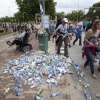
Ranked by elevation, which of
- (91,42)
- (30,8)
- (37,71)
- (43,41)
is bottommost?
(37,71)

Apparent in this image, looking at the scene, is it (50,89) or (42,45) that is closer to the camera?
(50,89)

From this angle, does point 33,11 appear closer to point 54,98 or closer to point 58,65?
point 58,65

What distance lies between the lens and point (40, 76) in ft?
20.0

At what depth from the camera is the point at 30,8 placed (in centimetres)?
3675

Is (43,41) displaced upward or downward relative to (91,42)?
downward

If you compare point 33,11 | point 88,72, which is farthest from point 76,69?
point 33,11

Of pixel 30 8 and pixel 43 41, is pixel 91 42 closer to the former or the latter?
pixel 43 41

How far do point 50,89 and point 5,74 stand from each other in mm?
2014

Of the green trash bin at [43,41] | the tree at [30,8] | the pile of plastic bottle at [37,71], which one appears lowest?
the pile of plastic bottle at [37,71]

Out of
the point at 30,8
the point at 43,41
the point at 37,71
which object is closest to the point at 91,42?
the point at 37,71

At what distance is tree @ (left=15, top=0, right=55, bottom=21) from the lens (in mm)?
36375

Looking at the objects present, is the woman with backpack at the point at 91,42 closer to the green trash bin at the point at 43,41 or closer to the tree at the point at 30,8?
the green trash bin at the point at 43,41

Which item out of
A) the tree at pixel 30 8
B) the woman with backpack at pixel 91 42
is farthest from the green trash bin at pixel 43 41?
the tree at pixel 30 8

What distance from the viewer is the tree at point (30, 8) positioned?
119 feet
